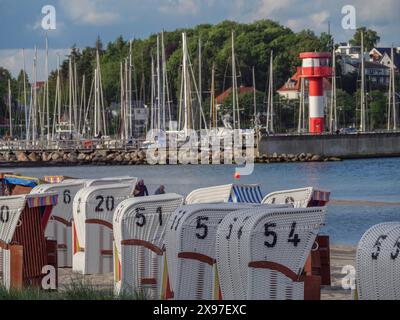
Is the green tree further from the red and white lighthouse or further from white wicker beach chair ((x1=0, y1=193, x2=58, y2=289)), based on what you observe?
white wicker beach chair ((x1=0, y1=193, x2=58, y2=289))

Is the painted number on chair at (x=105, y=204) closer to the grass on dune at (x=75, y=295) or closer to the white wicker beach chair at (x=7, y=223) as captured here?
the white wicker beach chair at (x=7, y=223)

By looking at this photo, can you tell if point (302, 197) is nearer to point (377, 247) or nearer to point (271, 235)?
point (271, 235)

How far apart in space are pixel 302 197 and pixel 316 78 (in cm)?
8198

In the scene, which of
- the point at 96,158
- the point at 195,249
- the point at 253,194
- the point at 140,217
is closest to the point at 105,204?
the point at 140,217

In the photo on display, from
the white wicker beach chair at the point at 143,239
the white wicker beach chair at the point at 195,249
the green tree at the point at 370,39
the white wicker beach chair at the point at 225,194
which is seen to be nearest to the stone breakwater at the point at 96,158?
the green tree at the point at 370,39

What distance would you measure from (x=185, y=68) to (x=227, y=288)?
6968 centimetres

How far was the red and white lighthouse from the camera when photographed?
3856 inches

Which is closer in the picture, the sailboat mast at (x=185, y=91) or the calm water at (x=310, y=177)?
the calm water at (x=310, y=177)

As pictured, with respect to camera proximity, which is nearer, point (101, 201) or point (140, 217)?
point (140, 217)

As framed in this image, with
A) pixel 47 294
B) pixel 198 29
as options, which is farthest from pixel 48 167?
pixel 47 294

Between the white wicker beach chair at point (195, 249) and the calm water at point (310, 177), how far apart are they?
27354mm

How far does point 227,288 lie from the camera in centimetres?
1352

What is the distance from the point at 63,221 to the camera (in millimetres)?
20844

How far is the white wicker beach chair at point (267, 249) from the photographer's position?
506 inches
